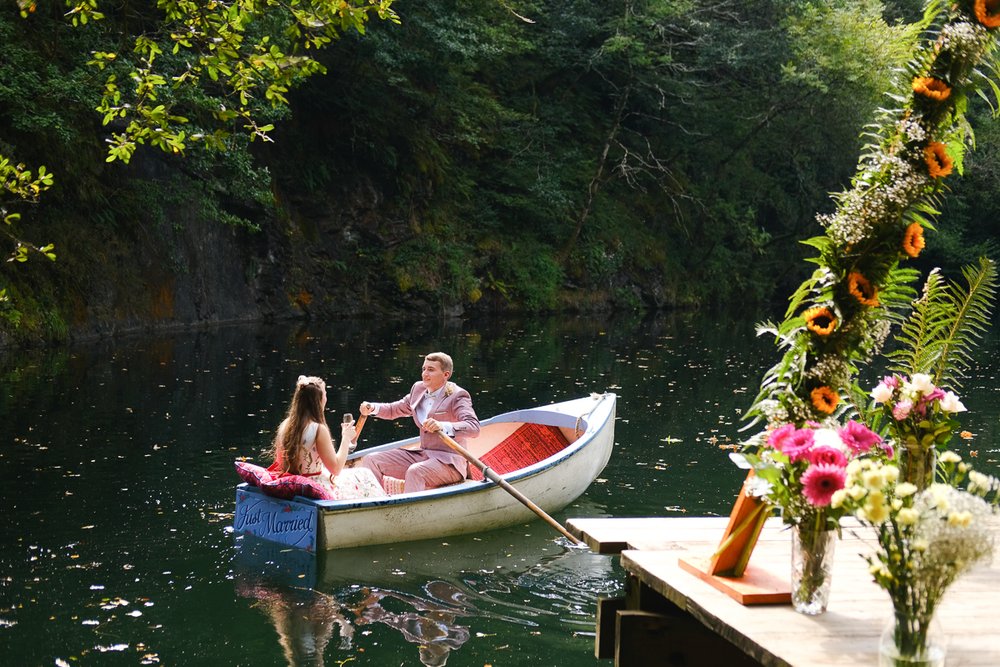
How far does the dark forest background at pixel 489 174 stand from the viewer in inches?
789

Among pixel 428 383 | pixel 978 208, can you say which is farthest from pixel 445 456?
pixel 978 208

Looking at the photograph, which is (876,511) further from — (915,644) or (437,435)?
(437,435)

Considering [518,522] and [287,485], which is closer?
[287,485]

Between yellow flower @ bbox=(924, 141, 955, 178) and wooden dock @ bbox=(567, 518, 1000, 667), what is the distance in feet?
3.91

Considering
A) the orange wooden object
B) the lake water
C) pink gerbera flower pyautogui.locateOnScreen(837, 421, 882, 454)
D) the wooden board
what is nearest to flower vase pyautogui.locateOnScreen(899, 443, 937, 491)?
the wooden board

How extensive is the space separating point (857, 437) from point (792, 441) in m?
0.22

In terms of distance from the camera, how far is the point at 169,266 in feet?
72.8

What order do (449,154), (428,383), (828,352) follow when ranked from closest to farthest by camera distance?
(828,352), (428,383), (449,154)

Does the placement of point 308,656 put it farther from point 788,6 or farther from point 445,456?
point 788,6

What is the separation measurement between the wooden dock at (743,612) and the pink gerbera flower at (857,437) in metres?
0.31

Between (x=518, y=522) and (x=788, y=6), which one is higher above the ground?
(x=788, y=6)

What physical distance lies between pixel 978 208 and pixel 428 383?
3605cm

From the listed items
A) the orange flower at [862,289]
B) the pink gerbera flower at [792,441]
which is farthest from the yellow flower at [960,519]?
the orange flower at [862,289]

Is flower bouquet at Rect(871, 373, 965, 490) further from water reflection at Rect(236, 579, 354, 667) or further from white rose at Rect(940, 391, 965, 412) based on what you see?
water reflection at Rect(236, 579, 354, 667)
